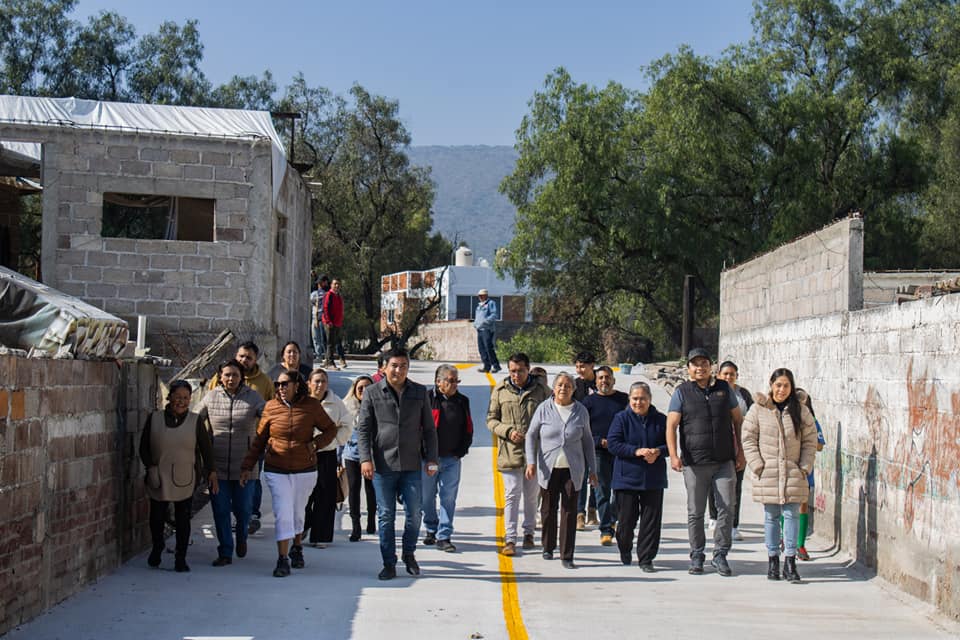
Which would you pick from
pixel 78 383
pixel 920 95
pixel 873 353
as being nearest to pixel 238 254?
pixel 78 383

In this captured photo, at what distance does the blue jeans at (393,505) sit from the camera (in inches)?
386

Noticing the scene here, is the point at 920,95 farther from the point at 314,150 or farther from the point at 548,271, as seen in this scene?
the point at 314,150

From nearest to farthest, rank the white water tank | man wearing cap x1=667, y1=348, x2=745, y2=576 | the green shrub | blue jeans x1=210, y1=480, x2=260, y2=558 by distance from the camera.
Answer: blue jeans x1=210, y1=480, x2=260, y2=558 < man wearing cap x1=667, y1=348, x2=745, y2=576 < the green shrub < the white water tank

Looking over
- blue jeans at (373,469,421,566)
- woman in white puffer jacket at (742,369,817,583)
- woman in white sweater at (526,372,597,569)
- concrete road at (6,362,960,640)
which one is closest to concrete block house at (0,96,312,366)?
concrete road at (6,362,960,640)

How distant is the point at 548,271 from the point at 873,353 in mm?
28295

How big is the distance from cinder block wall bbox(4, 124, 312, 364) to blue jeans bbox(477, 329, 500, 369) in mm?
6948

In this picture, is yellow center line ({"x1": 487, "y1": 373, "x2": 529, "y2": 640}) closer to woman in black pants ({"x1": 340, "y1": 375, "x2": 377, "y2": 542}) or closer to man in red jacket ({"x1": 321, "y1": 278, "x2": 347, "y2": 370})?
woman in black pants ({"x1": 340, "y1": 375, "x2": 377, "y2": 542})

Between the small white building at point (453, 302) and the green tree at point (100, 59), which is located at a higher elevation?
the green tree at point (100, 59)

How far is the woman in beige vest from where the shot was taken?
1004cm

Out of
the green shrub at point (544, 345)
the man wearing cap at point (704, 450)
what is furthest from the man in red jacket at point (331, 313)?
the green shrub at point (544, 345)

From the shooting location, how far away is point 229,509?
34.4ft

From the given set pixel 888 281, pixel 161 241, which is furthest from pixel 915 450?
pixel 161 241

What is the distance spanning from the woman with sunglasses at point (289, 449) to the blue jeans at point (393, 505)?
0.62m

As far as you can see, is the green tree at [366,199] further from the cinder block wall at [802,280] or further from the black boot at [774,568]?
the black boot at [774,568]
